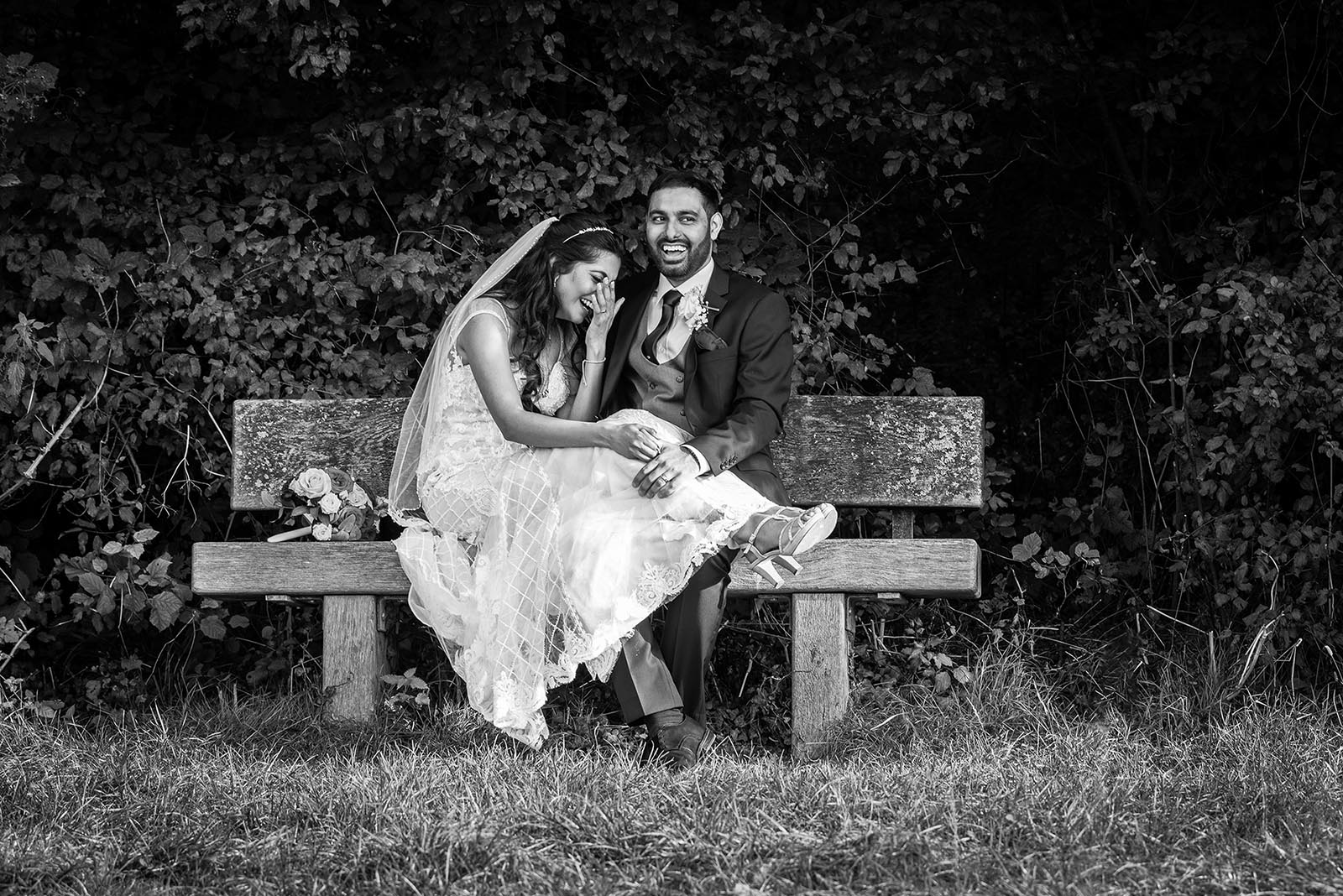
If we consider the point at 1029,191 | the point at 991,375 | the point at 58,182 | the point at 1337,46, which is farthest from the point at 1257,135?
the point at 58,182

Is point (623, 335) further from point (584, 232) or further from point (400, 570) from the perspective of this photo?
point (400, 570)

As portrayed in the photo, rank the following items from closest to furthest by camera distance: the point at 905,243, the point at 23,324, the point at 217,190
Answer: the point at 23,324, the point at 217,190, the point at 905,243

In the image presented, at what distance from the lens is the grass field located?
9.54 ft

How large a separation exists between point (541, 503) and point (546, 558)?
0.19 metres

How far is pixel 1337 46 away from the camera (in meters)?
5.58

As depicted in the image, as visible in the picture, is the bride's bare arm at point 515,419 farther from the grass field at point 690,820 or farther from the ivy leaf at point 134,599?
the ivy leaf at point 134,599

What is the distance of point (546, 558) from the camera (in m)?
4.07

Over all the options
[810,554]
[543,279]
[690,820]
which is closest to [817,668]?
[810,554]

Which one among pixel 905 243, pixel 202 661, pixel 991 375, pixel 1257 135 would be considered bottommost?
pixel 202 661

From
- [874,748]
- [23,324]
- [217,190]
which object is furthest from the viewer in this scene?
[217,190]

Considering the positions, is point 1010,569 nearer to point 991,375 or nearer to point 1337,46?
point 991,375

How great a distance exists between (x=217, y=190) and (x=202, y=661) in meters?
1.75

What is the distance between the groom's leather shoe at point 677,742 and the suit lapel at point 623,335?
3.40 ft

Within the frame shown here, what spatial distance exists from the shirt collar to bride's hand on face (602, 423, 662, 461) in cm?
56
